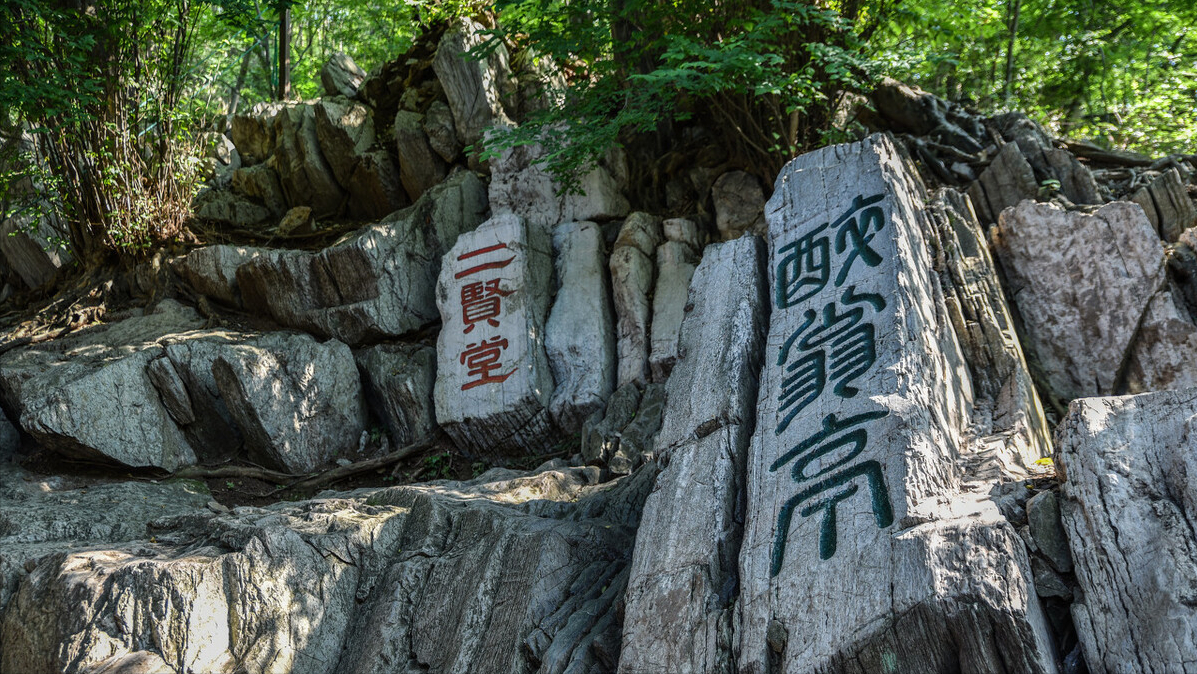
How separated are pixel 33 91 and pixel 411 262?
3.39 metres

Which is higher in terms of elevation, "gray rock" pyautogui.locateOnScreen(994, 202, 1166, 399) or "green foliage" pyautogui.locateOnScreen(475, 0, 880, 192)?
"green foliage" pyautogui.locateOnScreen(475, 0, 880, 192)

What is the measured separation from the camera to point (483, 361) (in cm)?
714

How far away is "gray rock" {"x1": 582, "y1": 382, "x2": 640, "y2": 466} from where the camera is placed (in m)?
6.20

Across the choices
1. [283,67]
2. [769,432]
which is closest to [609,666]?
[769,432]

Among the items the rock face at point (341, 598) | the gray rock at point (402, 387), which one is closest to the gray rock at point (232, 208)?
the gray rock at point (402, 387)

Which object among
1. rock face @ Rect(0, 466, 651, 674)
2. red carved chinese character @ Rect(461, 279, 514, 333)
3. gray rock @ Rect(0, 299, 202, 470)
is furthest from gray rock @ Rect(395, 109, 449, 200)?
rock face @ Rect(0, 466, 651, 674)

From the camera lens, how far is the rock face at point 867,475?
2.92 meters

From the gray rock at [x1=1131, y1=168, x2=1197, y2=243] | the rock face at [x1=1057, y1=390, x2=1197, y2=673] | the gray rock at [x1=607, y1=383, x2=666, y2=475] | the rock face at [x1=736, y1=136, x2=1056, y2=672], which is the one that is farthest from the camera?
the gray rock at [x1=1131, y1=168, x2=1197, y2=243]

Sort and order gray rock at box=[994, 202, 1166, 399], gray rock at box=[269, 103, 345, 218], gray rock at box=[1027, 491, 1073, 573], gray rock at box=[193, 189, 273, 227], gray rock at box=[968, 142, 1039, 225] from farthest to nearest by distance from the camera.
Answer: gray rock at box=[193, 189, 273, 227] → gray rock at box=[269, 103, 345, 218] → gray rock at box=[968, 142, 1039, 225] → gray rock at box=[994, 202, 1166, 399] → gray rock at box=[1027, 491, 1073, 573]

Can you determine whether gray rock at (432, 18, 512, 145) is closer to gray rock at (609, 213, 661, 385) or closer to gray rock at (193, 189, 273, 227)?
gray rock at (609, 213, 661, 385)

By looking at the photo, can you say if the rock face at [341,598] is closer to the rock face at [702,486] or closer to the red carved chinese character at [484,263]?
the rock face at [702,486]

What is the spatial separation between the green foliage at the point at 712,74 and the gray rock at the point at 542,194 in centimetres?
19

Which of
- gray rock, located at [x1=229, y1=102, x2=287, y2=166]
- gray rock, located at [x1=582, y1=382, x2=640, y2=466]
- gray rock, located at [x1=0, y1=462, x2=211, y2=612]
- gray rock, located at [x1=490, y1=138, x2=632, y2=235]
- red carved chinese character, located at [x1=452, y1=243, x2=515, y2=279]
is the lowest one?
gray rock, located at [x1=0, y1=462, x2=211, y2=612]

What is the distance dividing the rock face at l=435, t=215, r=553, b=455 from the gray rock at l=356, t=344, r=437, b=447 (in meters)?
0.30
